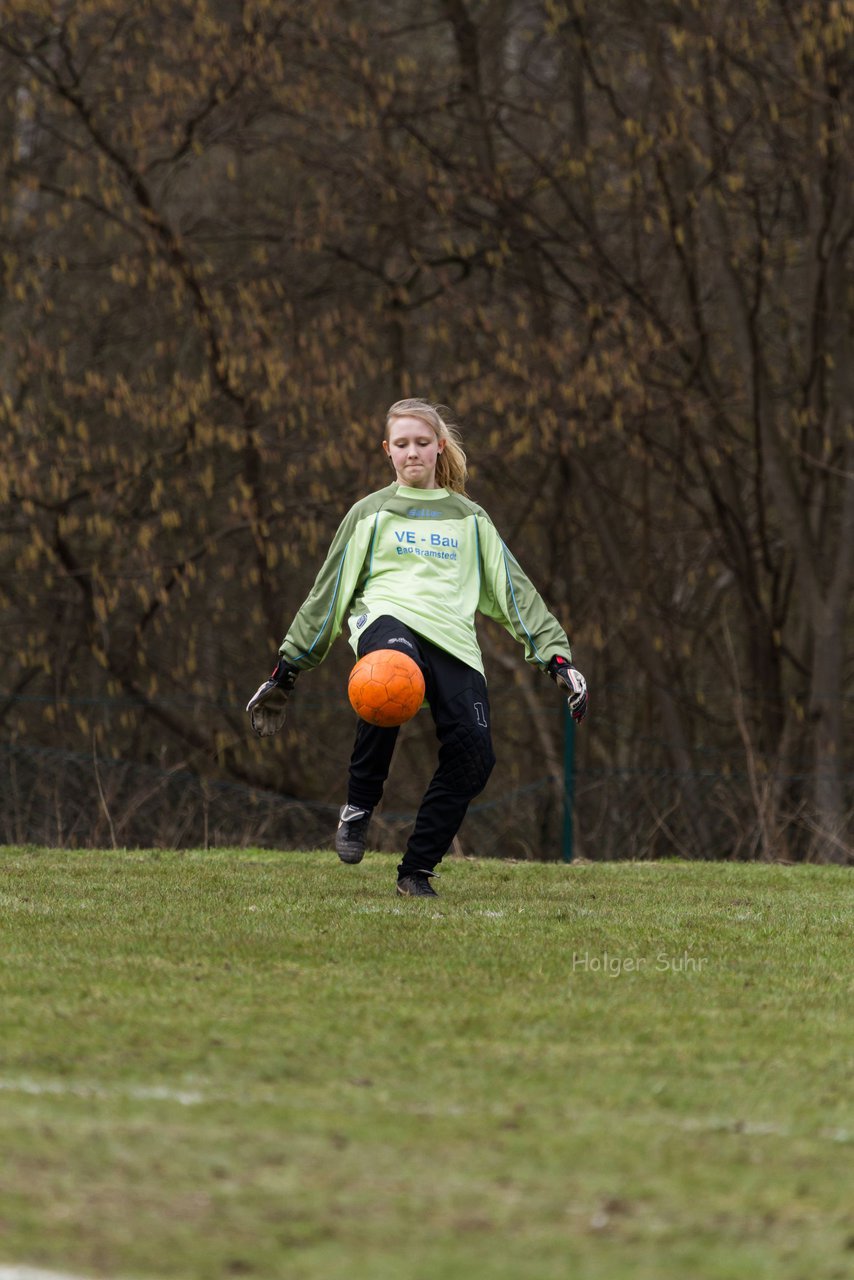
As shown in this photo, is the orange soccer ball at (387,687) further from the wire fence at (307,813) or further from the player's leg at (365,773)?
the wire fence at (307,813)

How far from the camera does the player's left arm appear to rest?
7.28 meters

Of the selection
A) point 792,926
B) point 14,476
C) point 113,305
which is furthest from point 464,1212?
point 113,305

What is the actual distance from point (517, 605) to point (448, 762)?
75 cm

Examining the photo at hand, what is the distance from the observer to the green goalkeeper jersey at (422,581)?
23.5 feet

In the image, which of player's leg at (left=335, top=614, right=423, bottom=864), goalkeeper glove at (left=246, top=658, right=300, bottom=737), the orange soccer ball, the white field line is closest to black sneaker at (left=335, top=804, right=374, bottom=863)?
player's leg at (left=335, top=614, right=423, bottom=864)

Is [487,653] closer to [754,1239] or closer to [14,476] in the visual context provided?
[14,476]

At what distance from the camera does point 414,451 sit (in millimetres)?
7293

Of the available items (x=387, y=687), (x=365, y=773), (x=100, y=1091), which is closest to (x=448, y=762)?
(x=365, y=773)

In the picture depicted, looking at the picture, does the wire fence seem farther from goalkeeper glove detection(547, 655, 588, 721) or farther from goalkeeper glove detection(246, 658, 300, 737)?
goalkeeper glove detection(547, 655, 588, 721)

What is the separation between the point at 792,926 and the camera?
21.8 feet

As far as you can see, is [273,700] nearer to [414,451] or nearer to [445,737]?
[445,737]

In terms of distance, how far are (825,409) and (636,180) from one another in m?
2.87

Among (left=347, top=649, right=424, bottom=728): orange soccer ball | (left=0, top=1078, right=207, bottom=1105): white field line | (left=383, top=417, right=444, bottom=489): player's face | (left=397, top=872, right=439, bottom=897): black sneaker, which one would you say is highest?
(left=383, top=417, right=444, bottom=489): player's face

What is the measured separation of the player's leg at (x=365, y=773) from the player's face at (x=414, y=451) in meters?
0.62
